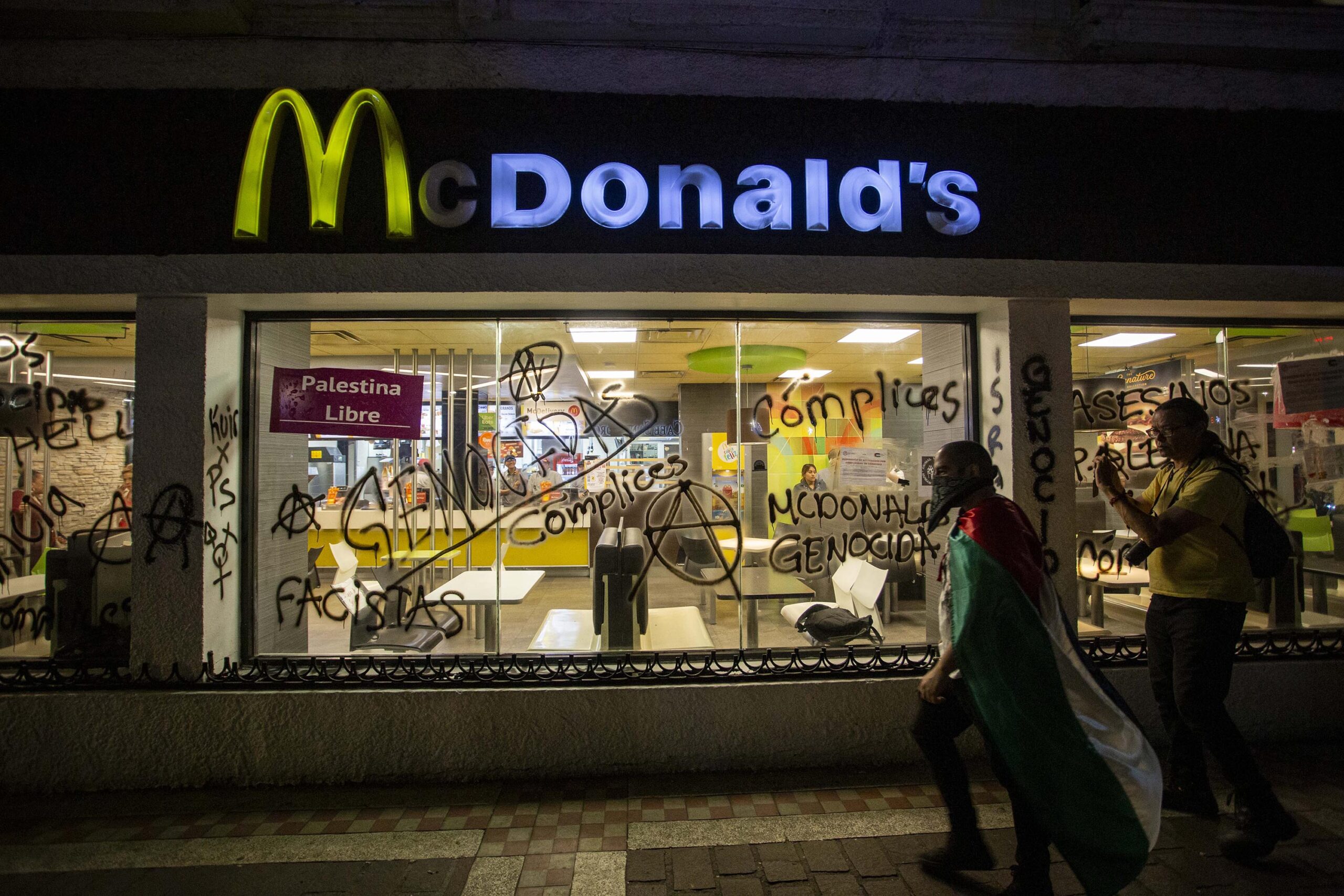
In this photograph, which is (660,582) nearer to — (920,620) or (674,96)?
(920,620)

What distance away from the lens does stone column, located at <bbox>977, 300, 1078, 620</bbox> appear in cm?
403

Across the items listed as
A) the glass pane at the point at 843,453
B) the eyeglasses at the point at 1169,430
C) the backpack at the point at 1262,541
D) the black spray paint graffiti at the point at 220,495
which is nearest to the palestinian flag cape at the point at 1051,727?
the backpack at the point at 1262,541

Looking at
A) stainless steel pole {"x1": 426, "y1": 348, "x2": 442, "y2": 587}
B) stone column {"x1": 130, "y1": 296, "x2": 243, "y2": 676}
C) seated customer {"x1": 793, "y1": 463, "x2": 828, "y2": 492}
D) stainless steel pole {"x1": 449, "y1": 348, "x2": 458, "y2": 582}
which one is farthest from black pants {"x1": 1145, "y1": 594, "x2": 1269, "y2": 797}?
stone column {"x1": 130, "y1": 296, "x2": 243, "y2": 676}

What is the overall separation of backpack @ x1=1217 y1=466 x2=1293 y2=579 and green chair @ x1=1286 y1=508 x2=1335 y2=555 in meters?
2.39

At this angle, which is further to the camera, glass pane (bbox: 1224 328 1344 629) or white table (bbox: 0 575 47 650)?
glass pane (bbox: 1224 328 1344 629)

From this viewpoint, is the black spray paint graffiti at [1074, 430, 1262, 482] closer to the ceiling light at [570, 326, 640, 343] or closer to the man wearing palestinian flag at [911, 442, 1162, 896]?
the man wearing palestinian flag at [911, 442, 1162, 896]

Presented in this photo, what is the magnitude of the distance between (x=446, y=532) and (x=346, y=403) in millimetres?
1146

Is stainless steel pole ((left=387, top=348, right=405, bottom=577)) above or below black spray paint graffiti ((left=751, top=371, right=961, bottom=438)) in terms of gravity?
below

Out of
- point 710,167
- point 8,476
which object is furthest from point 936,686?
point 8,476

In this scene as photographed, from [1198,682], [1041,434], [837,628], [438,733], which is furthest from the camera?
[837,628]

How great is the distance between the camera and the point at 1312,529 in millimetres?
4883

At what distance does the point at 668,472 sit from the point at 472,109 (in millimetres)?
2688

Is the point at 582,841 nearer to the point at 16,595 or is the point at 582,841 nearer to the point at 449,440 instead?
the point at 449,440

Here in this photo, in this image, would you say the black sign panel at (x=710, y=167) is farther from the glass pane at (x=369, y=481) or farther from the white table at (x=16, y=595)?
the white table at (x=16, y=595)
